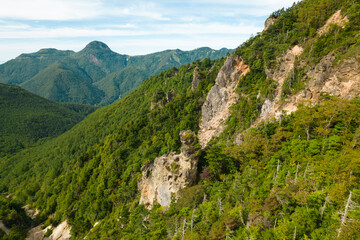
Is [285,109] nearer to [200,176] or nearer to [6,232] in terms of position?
[200,176]

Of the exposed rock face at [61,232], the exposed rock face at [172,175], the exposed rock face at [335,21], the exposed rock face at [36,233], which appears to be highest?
the exposed rock face at [335,21]

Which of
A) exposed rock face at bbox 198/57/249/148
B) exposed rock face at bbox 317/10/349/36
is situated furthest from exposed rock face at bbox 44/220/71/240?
exposed rock face at bbox 317/10/349/36

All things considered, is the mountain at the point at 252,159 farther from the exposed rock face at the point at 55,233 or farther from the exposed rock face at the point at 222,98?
the exposed rock face at the point at 55,233

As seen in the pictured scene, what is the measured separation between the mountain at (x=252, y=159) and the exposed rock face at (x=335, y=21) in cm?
36

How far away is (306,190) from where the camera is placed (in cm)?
2391

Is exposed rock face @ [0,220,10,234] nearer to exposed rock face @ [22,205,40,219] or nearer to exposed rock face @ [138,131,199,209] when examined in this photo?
exposed rock face @ [22,205,40,219]

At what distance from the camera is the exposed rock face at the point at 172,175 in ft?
132

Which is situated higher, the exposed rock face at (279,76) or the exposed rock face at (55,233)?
the exposed rock face at (279,76)

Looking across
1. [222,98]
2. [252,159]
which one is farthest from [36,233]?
[222,98]

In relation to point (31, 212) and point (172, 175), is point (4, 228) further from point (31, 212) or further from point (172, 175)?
point (172, 175)

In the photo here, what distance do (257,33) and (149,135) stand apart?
7356 cm

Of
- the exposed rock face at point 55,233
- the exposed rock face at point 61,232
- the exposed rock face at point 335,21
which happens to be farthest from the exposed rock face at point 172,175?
the exposed rock face at point 335,21

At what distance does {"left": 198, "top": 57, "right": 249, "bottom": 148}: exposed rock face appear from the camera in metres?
72.5

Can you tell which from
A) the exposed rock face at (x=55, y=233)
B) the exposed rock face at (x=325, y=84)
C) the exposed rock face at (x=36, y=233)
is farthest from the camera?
the exposed rock face at (x=36, y=233)
